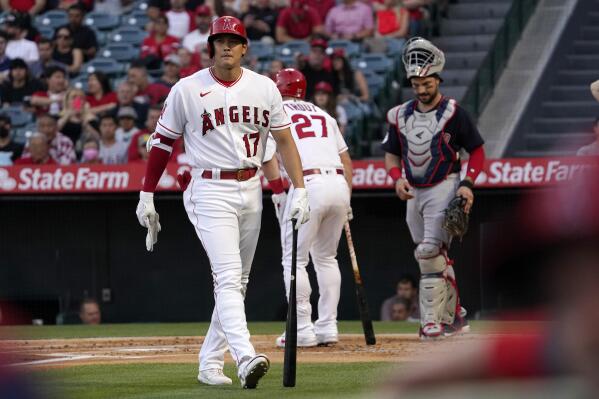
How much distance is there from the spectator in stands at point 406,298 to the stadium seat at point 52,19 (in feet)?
24.6

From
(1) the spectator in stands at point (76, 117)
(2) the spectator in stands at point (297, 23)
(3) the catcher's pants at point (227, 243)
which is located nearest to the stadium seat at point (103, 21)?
(1) the spectator in stands at point (76, 117)

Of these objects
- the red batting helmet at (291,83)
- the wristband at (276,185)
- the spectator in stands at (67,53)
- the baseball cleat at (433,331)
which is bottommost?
the baseball cleat at (433,331)

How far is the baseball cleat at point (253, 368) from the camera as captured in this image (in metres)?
6.05

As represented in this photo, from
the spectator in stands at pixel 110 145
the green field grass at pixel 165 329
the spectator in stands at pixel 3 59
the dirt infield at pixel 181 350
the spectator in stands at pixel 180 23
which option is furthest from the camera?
the spectator in stands at pixel 180 23

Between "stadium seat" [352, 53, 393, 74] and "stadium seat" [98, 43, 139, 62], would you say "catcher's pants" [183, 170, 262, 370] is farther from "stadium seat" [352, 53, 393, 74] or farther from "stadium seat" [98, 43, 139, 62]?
"stadium seat" [98, 43, 139, 62]

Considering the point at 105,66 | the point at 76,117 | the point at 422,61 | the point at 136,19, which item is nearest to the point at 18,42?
the point at 105,66

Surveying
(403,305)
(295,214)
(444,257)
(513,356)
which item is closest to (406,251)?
(403,305)

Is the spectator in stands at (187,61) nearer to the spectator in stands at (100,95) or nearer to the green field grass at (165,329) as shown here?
the spectator in stands at (100,95)

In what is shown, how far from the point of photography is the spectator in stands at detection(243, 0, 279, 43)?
17000mm

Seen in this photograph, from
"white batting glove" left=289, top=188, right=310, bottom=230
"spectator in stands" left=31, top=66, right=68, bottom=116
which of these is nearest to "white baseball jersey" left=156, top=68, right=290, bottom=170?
"white batting glove" left=289, top=188, right=310, bottom=230

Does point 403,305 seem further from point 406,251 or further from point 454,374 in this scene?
point 454,374

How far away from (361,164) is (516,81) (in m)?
3.60

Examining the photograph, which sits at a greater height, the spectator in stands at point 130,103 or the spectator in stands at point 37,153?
the spectator in stands at point 130,103

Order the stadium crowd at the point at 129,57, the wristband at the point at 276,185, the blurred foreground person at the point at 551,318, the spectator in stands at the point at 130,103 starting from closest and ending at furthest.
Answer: the blurred foreground person at the point at 551,318 < the wristband at the point at 276,185 < the stadium crowd at the point at 129,57 < the spectator in stands at the point at 130,103
